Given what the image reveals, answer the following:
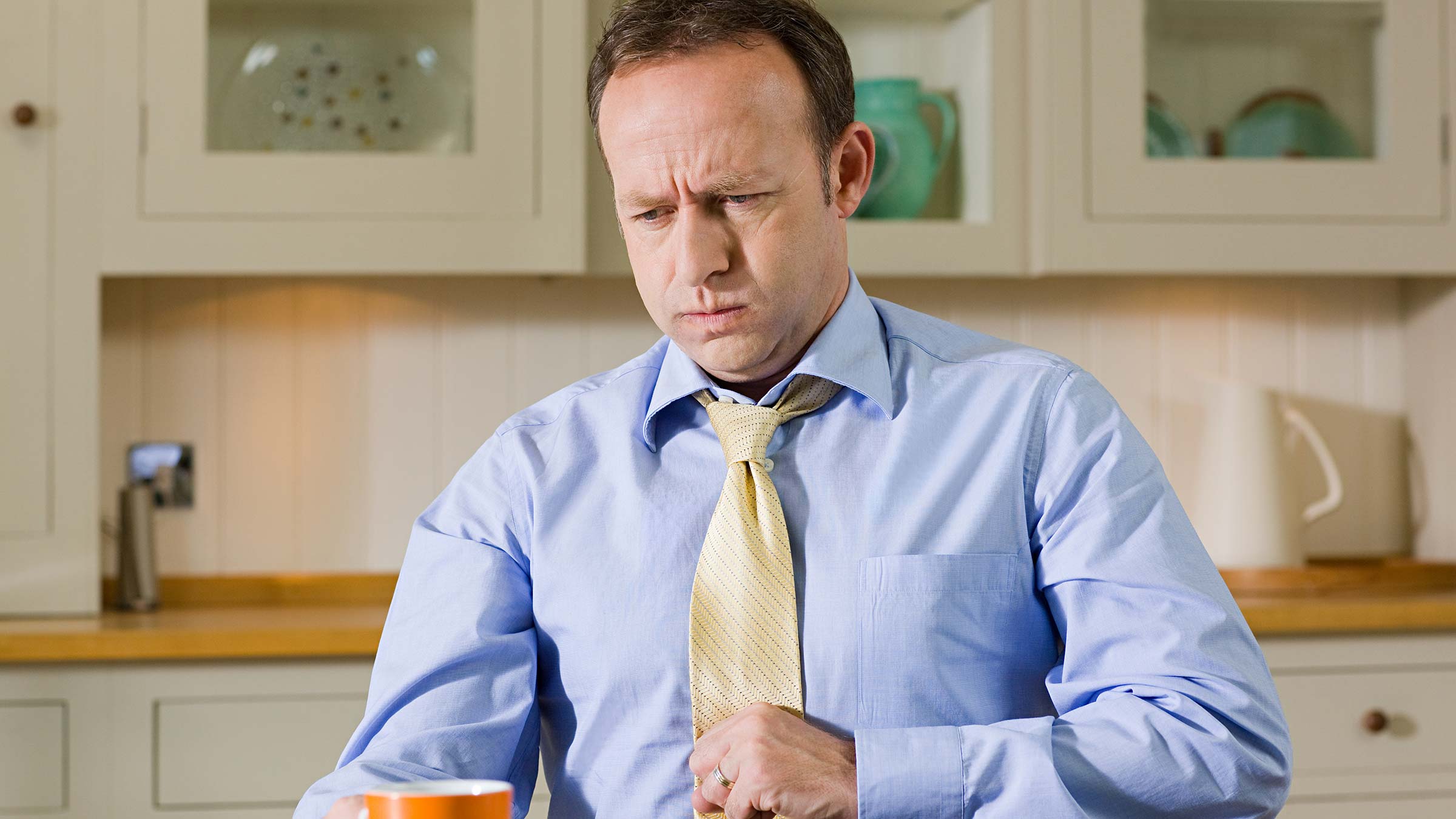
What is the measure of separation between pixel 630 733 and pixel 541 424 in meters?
0.28

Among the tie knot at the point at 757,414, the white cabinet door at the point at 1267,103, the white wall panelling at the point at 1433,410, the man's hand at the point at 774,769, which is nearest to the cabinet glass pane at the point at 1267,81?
the white cabinet door at the point at 1267,103

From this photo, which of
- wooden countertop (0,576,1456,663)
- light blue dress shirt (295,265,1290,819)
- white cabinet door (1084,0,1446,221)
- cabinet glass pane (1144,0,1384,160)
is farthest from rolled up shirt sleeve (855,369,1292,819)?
cabinet glass pane (1144,0,1384,160)

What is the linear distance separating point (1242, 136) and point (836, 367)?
1554 millimetres

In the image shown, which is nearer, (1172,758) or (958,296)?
(1172,758)

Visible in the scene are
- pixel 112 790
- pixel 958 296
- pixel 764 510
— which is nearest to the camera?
pixel 764 510

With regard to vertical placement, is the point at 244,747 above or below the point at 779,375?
below

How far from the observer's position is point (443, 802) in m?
0.57

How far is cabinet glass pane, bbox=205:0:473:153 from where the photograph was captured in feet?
6.86

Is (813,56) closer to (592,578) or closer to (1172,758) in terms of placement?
(592,578)

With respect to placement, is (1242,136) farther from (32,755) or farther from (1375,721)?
(32,755)

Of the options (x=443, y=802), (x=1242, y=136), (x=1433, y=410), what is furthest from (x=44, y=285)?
(x=1433, y=410)

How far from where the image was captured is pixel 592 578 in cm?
102

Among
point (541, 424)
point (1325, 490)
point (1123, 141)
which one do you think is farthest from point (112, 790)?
point (1325, 490)

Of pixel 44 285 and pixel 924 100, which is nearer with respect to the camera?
pixel 44 285
